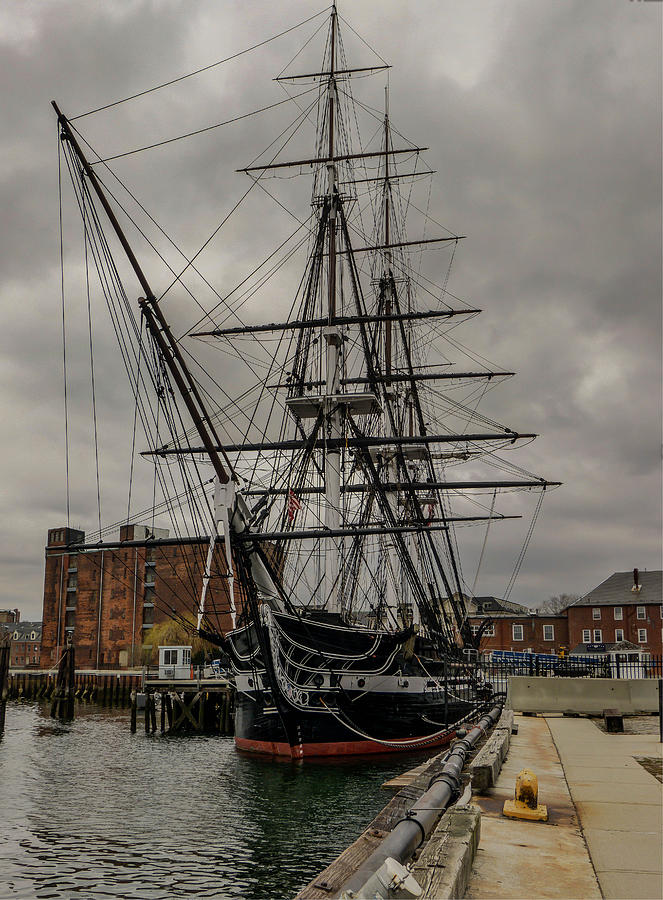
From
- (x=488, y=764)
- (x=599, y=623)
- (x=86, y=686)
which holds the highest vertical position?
(x=599, y=623)

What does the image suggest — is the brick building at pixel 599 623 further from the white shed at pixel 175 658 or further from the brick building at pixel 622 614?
the white shed at pixel 175 658

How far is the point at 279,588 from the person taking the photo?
2630cm

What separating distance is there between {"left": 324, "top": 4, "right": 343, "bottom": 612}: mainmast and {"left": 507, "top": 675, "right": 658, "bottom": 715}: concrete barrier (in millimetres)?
10135

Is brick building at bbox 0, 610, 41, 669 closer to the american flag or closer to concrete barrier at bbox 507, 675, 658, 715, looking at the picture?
the american flag

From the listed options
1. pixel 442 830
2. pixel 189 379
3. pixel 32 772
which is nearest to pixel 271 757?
pixel 32 772

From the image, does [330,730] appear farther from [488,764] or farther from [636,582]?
[636,582]

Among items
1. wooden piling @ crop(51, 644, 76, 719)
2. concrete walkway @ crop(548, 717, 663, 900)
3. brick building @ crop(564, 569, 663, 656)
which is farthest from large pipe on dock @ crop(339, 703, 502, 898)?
brick building @ crop(564, 569, 663, 656)

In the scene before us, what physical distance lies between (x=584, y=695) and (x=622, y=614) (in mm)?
55112

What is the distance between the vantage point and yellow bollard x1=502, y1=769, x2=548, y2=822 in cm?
773

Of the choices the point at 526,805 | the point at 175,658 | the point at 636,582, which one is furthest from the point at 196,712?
the point at 636,582

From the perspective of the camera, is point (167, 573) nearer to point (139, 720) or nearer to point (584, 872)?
point (139, 720)

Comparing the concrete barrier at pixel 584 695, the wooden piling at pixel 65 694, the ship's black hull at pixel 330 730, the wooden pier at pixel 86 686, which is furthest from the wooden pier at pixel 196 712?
the concrete barrier at pixel 584 695

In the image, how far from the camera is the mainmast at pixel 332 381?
106ft

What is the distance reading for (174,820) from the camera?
17.3 m
